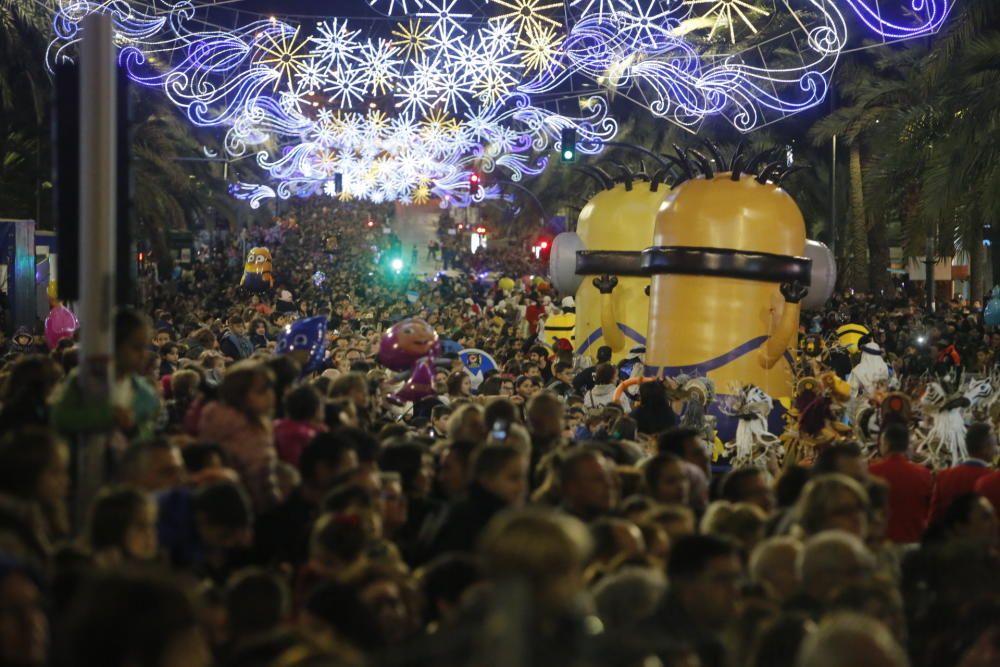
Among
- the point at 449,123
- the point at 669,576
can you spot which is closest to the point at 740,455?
the point at 669,576

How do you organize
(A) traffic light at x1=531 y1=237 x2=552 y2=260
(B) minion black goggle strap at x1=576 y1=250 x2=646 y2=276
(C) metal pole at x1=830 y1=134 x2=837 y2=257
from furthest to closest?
(A) traffic light at x1=531 y1=237 x2=552 y2=260 < (C) metal pole at x1=830 y1=134 x2=837 y2=257 < (B) minion black goggle strap at x1=576 y1=250 x2=646 y2=276

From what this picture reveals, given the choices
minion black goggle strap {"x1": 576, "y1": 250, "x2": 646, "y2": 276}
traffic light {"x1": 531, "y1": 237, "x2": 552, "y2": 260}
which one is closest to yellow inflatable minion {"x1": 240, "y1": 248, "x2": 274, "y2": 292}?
traffic light {"x1": 531, "y1": 237, "x2": 552, "y2": 260}

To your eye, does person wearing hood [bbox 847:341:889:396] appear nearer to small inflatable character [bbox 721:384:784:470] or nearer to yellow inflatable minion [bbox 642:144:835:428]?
yellow inflatable minion [bbox 642:144:835:428]

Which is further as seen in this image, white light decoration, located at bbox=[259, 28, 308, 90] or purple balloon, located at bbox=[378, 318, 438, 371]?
white light decoration, located at bbox=[259, 28, 308, 90]

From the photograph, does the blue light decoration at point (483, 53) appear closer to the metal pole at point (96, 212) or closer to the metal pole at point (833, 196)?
the metal pole at point (833, 196)

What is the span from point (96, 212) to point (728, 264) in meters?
12.5

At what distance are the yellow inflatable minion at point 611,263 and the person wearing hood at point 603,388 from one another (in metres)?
4.65

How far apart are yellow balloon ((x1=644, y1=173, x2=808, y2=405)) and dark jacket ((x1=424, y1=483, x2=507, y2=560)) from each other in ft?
36.6

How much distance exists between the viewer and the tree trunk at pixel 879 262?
36.2 metres

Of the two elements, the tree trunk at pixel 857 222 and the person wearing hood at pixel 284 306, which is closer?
the person wearing hood at pixel 284 306

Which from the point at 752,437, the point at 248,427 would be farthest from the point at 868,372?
the point at 248,427

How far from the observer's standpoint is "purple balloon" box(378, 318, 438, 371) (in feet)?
47.5

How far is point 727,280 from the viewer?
58.4 feet

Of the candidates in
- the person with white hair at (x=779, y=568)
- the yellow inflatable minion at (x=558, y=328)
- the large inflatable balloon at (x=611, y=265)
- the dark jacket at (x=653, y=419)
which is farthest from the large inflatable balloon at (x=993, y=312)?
the person with white hair at (x=779, y=568)
